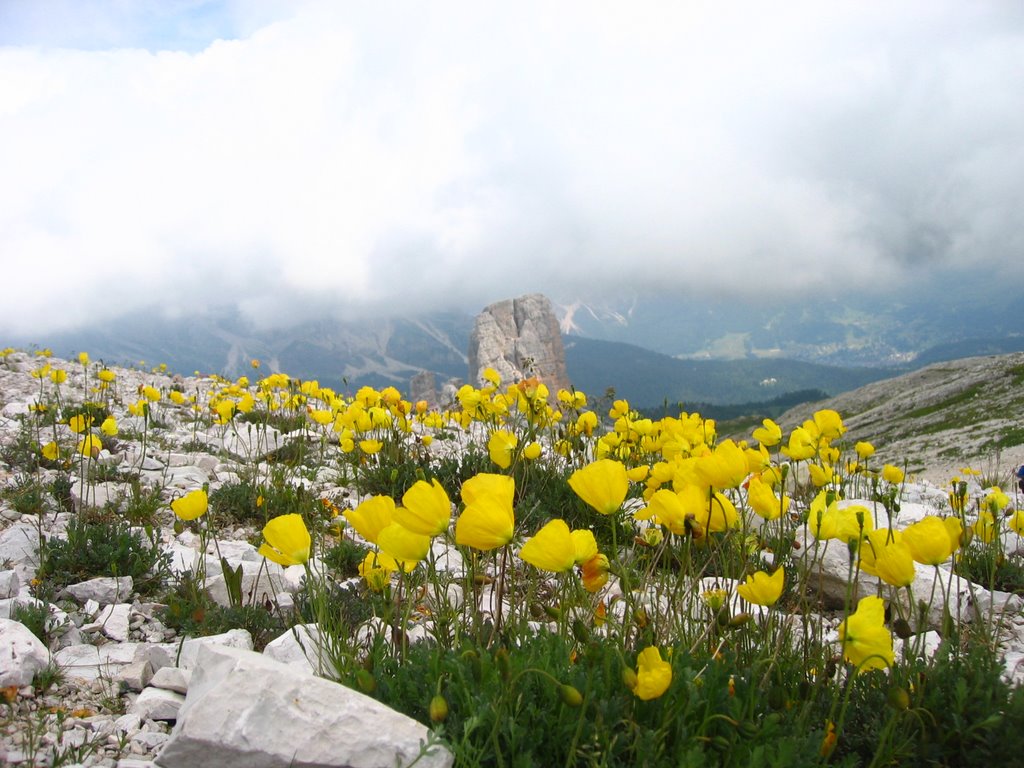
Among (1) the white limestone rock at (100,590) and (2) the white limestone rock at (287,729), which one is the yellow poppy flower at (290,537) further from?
(1) the white limestone rock at (100,590)

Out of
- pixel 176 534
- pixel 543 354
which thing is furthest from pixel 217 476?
pixel 543 354

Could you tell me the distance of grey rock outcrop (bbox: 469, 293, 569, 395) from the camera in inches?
6845

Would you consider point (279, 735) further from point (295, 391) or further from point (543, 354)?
point (543, 354)

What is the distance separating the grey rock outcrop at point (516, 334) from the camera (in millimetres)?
173875

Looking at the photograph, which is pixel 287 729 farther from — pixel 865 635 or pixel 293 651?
pixel 865 635

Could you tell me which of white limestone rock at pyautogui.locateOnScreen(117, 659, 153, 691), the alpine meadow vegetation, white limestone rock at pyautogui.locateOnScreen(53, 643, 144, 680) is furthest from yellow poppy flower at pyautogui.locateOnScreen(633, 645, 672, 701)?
white limestone rock at pyautogui.locateOnScreen(53, 643, 144, 680)

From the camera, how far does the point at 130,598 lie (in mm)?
4051

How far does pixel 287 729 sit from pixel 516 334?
591 feet

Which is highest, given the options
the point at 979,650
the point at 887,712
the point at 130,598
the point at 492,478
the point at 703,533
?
the point at 492,478

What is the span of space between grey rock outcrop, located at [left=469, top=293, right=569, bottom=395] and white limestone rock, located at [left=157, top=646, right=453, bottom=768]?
6555 inches

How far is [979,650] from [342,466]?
634cm

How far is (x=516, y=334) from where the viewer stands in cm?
18138

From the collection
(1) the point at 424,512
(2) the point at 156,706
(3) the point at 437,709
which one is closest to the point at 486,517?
(1) the point at 424,512

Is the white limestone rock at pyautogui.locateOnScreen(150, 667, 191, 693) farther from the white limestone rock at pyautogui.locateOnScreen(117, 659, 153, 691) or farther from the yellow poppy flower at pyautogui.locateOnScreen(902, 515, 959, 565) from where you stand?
the yellow poppy flower at pyautogui.locateOnScreen(902, 515, 959, 565)
